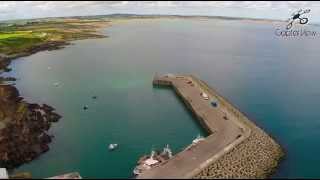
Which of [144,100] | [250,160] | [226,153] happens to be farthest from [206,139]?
[144,100]

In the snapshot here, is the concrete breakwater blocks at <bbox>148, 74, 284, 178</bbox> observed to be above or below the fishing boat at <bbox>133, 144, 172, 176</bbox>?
above

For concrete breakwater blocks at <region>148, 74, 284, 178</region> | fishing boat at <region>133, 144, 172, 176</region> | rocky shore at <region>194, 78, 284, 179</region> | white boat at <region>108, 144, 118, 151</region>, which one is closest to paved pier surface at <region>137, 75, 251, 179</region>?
concrete breakwater blocks at <region>148, 74, 284, 178</region>

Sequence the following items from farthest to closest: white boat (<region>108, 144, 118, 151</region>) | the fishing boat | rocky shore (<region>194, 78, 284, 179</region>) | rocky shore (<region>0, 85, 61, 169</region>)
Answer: white boat (<region>108, 144, 118, 151</region>)
rocky shore (<region>0, 85, 61, 169</region>)
the fishing boat
rocky shore (<region>194, 78, 284, 179</region>)

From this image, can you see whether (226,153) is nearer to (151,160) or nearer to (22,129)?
(151,160)

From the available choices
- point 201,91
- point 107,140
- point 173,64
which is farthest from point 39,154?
point 173,64

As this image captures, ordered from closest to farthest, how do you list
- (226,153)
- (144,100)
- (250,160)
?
1. (226,153)
2. (250,160)
3. (144,100)

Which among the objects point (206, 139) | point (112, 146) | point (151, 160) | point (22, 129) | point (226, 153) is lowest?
point (112, 146)

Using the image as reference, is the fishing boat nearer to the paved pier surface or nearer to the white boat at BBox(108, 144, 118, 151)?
the paved pier surface
